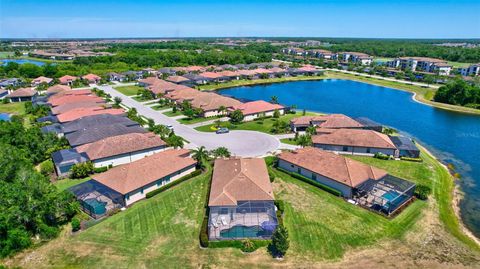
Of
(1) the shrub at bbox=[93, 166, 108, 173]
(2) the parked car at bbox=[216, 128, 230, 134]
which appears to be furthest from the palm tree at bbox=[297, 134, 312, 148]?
(1) the shrub at bbox=[93, 166, 108, 173]

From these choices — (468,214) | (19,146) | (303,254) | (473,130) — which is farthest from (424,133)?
(19,146)

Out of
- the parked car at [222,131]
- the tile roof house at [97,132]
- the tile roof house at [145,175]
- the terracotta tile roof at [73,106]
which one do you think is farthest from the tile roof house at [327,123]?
the terracotta tile roof at [73,106]

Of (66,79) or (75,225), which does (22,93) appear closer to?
(66,79)

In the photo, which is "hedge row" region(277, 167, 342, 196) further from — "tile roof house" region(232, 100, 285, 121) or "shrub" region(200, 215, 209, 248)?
"tile roof house" region(232, 100, 285, 121)

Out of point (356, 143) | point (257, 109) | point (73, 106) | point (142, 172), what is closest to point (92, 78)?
point (73, 106)

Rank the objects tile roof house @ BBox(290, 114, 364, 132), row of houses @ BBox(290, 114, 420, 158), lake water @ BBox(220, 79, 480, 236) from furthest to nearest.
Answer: tile roof house @ BBox(290, 114, 364, 132)
row of houses @ BBox(290, 114, 420, 158)
lake water @ BBox(220, 79, 480, 236)

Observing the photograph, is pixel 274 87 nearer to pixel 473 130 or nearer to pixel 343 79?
pixel 343 79

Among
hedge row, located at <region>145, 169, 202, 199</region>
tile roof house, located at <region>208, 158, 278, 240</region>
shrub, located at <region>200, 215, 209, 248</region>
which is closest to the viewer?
shrub, located at <region>200, 215, 209, 248</region>
